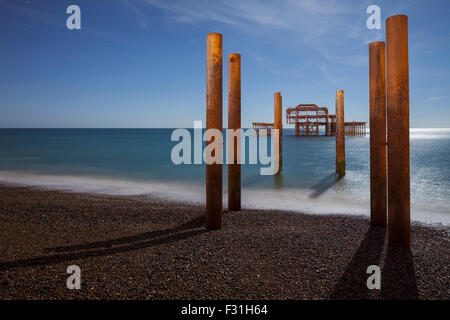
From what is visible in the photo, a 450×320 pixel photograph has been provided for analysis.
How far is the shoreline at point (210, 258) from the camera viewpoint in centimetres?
264

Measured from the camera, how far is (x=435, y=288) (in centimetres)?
270

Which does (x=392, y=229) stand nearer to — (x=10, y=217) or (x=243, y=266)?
(x=243, y=266)

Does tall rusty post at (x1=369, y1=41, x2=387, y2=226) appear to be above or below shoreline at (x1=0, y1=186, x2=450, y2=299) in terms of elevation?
above

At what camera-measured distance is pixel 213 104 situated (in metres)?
4.19

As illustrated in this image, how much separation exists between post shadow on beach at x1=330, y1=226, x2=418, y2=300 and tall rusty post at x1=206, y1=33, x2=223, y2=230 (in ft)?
6.46

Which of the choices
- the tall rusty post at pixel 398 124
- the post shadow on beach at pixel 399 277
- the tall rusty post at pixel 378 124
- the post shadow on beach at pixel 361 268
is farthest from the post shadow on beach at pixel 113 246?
the tall rusty post at pixel 378 124

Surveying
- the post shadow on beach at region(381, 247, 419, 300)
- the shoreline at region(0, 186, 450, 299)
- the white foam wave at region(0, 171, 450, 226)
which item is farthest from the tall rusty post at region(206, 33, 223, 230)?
the white foam wave at region(0, 171, 450, 226)

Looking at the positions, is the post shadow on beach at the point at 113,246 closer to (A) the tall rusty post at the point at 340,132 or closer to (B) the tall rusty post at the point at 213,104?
(B) the tall rusty post at the point at 213,104

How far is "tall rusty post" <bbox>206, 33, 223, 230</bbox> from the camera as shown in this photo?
13.6 ft

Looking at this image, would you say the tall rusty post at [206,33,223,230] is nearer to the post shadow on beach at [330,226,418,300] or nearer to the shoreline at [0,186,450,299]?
the shoreline at [0,186,450,299]

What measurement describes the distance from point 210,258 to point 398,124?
105 inches

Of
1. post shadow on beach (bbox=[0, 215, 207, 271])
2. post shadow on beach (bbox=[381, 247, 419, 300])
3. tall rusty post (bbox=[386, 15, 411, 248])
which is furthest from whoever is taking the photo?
tall rusty post (bbox=[386, 15, 411, 248])
